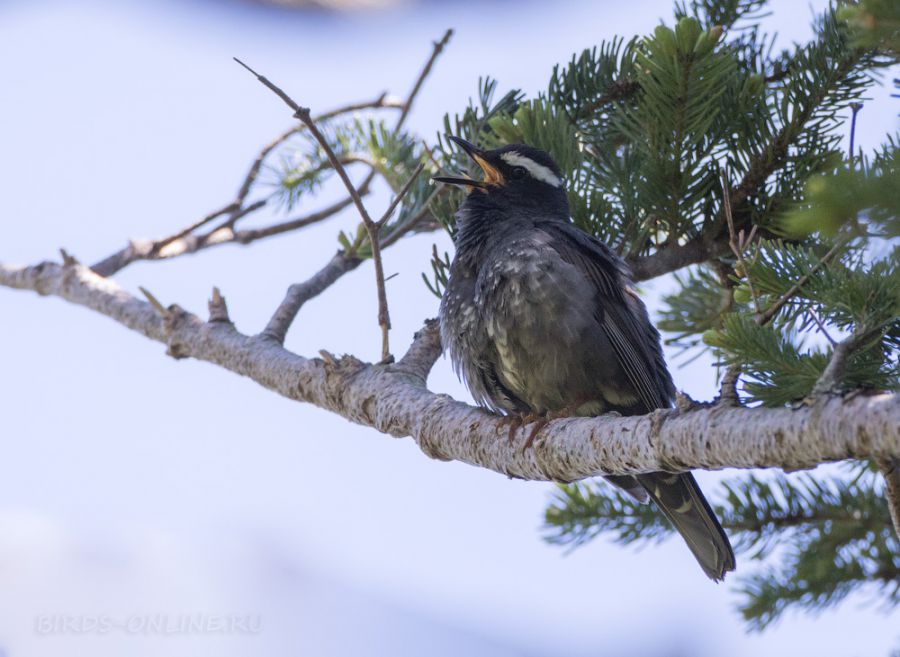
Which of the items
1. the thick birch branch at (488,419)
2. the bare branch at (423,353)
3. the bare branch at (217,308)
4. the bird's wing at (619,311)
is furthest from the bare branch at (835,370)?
the bare branch at (217,308)

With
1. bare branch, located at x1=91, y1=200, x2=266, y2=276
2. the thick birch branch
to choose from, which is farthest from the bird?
bare branch, located at x1=91, y1=200, x2=266, y2=276

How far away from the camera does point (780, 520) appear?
370 cm

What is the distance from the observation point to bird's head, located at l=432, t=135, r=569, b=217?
433 centimetres

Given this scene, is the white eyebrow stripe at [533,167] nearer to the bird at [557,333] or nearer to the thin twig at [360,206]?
the bird at [557,333]

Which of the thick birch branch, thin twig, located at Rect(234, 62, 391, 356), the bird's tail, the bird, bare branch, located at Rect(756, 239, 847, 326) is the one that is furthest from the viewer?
the bird

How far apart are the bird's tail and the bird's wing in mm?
332

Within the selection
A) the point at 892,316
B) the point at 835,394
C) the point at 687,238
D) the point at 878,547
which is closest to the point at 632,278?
the point at 687,238

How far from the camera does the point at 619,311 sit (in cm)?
417

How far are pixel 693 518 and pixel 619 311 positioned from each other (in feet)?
3.06

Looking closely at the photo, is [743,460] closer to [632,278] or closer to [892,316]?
[892,316]

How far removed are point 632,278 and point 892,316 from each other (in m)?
1.80

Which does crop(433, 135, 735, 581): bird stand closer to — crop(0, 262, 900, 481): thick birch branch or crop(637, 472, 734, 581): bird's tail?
crop(637, 472, 734, 581): bird's tail

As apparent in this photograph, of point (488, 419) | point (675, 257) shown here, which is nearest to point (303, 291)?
point (488, 419)

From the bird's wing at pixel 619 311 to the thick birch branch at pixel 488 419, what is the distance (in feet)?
2.49
